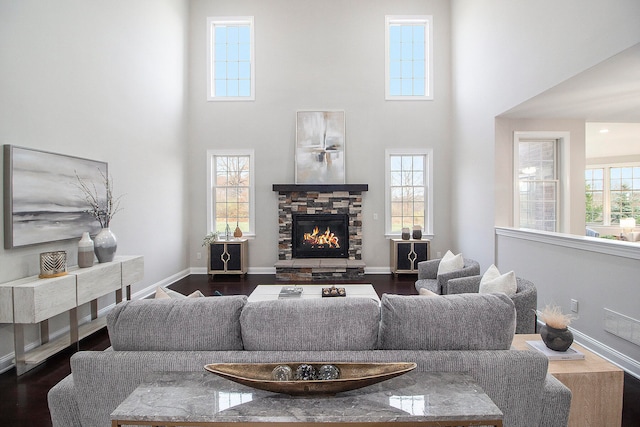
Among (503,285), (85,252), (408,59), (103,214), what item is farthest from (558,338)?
(408,59)

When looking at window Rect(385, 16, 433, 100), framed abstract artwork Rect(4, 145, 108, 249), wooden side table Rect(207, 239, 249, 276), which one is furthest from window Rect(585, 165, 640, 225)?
framed abstract artwork Rect(4, 145, 108, 249)

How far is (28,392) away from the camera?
8.21ft

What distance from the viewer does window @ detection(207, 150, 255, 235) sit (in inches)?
264

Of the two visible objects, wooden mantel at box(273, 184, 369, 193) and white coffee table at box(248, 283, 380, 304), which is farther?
wooden mantel at box(273, 184, 369, 193)

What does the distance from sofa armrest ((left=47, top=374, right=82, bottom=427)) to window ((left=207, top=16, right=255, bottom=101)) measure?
6025 mm

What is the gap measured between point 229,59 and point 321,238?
13.3 ft

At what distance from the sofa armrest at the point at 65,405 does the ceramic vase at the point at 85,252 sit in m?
2.22

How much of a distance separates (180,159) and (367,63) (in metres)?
4.06

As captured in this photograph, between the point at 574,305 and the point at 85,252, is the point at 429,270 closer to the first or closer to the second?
the point at 574,305

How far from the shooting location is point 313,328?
1.49m

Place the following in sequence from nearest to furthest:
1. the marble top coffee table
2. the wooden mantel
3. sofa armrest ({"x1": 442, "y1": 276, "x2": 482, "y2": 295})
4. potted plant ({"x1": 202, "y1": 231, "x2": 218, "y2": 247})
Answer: the marble top coffee table → sofa armrest ({"x1": 442, "y1": 276, "x2": 482, "y2": 295}) → potted plant ({"x1": 202, "y1": 231, "x2": 218, "y2": 247}) → the wooden mantel

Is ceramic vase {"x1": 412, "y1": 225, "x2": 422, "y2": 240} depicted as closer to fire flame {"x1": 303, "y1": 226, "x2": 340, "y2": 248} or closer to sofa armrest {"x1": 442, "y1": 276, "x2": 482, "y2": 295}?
fire flame {"x1": 303, "y1": 226, "x2": 340, "y2": 248}

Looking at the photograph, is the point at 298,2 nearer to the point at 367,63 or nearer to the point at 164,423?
the point at 367,63

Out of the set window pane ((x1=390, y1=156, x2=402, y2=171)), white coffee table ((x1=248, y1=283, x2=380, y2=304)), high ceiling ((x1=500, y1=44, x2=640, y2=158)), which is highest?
high ceiling ((x1=500, y1=44, x2=640, y2=158))
